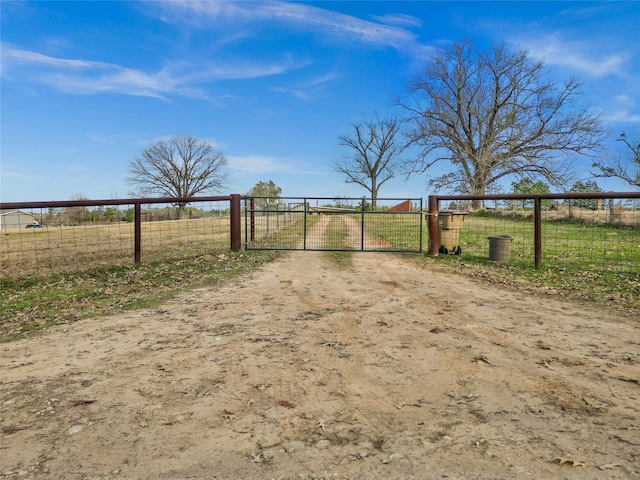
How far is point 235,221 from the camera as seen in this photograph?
31.6 feet

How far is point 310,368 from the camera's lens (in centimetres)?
319

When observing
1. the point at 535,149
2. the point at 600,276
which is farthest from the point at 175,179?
the point at 600,276

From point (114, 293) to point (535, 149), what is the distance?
35.0 m

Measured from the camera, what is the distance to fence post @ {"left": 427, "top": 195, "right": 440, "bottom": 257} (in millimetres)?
9391

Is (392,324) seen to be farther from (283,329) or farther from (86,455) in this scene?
(86,455)

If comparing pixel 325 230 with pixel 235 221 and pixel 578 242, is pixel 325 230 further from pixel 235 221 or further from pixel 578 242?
pixel 578 242

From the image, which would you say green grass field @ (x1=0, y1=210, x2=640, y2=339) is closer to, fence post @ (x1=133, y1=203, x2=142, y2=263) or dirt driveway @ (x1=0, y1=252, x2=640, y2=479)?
fence post @ (x1=133, y1=203, x2=142, y2=263)

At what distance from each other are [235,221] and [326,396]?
7428 millimetres

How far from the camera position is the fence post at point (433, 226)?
9391mm

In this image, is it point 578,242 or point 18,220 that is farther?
point 18,220

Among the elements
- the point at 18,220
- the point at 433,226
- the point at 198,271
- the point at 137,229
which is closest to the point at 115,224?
the point at 137,229

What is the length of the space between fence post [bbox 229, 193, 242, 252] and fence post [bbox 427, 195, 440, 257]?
4889 millimetres

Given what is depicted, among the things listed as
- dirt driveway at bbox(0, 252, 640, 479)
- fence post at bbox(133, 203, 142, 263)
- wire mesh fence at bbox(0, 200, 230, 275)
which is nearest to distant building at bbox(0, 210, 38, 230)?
wire mesh fence at bbox(0, 200, 230, 275)

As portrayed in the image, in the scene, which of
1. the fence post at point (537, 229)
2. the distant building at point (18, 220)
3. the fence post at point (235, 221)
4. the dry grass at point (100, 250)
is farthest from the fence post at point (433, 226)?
the distant building at point (18, 220)
